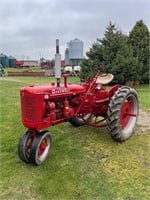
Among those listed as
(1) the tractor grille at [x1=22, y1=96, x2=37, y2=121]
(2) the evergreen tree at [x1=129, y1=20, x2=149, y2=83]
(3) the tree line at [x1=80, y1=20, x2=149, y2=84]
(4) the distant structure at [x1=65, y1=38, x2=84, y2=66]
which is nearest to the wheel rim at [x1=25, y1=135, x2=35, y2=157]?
(1) the tractor grille at [x1=22, y1=96, x2=37, y2=121]

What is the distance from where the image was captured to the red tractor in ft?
16.4

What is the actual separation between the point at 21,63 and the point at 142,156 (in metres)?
53.9

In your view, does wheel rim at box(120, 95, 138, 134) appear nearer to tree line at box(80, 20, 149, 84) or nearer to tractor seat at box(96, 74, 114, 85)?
tractor seat at box(96, 74, 114, 85)

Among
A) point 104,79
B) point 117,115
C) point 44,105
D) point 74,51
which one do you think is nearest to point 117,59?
point 74,51

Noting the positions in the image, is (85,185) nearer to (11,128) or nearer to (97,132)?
(97,132)

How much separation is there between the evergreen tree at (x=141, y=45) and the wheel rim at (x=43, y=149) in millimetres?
13091

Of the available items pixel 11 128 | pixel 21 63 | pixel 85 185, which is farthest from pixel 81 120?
pixel 21 63

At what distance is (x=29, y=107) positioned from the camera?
502 cm

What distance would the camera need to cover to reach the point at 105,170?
5020 millimetres

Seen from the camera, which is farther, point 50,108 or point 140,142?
point 140,142

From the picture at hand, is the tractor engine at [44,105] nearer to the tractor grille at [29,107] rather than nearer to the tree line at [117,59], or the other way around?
the tractor grille at [29,107]

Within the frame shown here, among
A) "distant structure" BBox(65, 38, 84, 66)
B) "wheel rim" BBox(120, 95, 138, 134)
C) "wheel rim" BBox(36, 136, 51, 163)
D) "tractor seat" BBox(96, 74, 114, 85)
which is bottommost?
"wheel rim" BBox(36, 136, 51, 163)

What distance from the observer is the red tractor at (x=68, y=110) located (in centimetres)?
501

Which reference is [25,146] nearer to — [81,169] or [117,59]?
[81,169]
